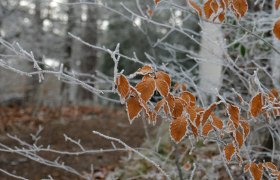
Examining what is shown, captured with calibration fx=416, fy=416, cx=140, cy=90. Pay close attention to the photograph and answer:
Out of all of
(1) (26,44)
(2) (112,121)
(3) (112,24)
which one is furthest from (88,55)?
(2) (112,121)

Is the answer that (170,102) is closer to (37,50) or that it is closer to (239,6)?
(239,6)

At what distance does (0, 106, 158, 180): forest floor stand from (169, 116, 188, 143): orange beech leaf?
1955mm

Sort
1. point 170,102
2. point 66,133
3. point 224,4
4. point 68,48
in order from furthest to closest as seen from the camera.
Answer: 1. point 68,48
2. point 66,133
3. point 224,4
4. point 170,102

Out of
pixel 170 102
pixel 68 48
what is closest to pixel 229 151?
pixel 170 102

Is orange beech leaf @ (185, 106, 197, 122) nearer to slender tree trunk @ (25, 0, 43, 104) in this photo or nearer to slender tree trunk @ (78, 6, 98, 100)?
slender tree trunk @ (25, 0, 43, 104)

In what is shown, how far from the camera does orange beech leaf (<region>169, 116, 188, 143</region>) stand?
1762mm

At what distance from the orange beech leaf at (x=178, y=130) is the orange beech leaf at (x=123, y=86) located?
0.84ft

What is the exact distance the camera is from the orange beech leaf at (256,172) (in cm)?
196

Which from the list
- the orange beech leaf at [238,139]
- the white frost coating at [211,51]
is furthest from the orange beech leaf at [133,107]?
the orange beech leaf at [238,139]

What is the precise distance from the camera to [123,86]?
1688mm

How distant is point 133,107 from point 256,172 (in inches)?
27.7

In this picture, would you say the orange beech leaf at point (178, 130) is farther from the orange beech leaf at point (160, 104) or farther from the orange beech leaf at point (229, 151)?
the orange beech leaf at point (229, 151)

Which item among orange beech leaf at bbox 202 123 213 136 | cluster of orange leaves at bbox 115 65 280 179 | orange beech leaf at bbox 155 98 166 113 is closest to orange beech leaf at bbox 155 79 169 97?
cluster of orange leaves at bbox 115 65 280 179

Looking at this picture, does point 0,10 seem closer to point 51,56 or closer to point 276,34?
point 51,56
